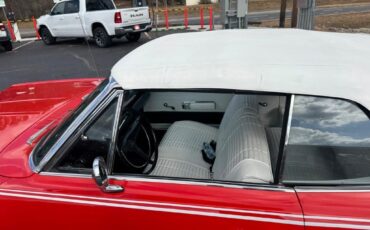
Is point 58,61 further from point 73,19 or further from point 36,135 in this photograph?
point 36,135

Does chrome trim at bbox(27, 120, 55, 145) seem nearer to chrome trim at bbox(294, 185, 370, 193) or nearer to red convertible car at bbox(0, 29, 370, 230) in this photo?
red convertible car at bbox(0, 29, 370, 230)

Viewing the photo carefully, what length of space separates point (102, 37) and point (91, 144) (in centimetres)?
1089

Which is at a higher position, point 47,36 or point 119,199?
point 119,199

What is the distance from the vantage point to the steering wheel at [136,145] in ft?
6.59

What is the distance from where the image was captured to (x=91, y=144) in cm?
184

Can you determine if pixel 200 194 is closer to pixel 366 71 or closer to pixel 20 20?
pixel 366 71

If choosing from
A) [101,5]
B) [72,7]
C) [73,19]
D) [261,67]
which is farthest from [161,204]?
[72,7]

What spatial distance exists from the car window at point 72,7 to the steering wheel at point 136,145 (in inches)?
453

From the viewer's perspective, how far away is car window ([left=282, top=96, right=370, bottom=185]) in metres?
1.52

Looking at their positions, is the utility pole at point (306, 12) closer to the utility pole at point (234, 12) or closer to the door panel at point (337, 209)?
the utility pole at point (234, 12)

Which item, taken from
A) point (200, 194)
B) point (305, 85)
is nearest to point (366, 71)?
point (305, 85)

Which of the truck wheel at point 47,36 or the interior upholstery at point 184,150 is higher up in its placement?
the interior upholstery at point 184,150

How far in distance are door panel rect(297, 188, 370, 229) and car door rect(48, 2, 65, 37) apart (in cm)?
1334

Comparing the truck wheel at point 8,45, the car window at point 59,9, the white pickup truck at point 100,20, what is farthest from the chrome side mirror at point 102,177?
the truck wheel at point 8,45
